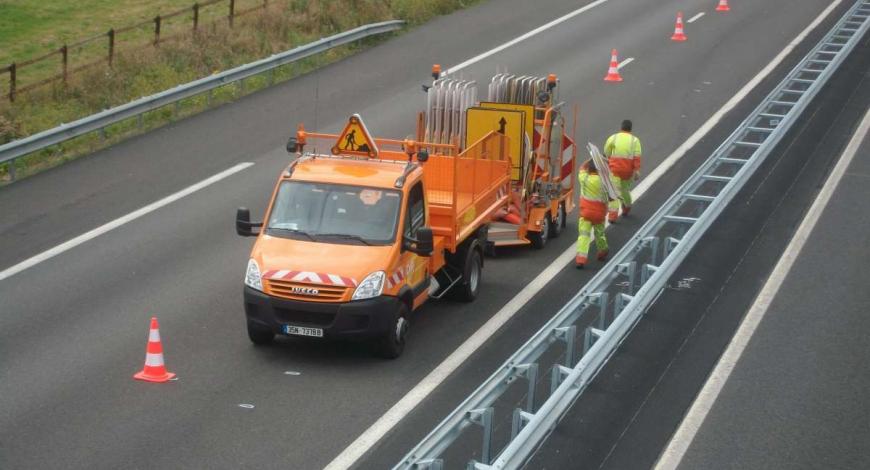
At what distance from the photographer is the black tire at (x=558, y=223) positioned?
744 inches

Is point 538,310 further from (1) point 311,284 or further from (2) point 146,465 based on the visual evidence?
(2) point 146,465

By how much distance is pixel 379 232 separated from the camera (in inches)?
552

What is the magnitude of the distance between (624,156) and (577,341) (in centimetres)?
616

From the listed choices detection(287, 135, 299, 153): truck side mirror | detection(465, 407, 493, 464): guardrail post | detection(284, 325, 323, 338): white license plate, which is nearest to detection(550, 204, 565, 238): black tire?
detection(287, 135, 299, 153): truck side mirror

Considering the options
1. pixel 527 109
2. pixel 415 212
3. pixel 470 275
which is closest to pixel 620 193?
pixel 527 109

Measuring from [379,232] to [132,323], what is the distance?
316 cm

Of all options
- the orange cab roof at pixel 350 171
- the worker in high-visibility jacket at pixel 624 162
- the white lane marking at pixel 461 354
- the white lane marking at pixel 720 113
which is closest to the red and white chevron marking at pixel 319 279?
the white lane marking at pixel 461 354

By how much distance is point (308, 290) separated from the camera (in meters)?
13.3

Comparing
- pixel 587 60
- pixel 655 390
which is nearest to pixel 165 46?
pixel 587 60

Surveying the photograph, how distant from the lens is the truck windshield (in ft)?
46.0

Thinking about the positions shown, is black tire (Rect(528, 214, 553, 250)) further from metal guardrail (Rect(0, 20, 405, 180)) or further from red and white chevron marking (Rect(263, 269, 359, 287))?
metal guardrail (Rect(0, 20, 405, 180))

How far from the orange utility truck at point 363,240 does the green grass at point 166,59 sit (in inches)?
325

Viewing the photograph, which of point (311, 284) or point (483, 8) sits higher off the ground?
point (483, 8)

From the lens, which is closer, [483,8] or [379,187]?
[379,187]
